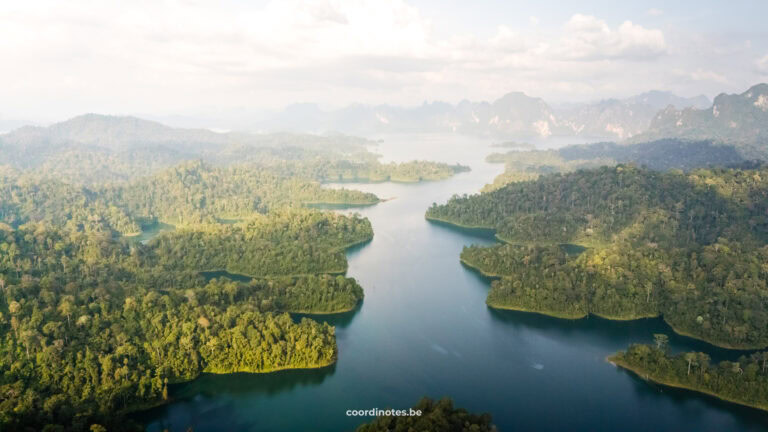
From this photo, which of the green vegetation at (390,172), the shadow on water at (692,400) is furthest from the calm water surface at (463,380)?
the green vegetation at (390,172)

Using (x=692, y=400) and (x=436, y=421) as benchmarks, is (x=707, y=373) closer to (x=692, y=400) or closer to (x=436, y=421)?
(x=692, y=400)

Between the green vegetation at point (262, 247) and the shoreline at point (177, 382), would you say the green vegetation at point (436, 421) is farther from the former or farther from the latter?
the green vegetation at point (262, 247)

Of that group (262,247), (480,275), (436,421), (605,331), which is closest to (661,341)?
(605,331)

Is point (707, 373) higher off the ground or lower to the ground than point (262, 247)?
lower

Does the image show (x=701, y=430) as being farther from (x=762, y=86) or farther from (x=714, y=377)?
(x=762, y=86)

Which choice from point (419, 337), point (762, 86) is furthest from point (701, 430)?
point (762, 86)

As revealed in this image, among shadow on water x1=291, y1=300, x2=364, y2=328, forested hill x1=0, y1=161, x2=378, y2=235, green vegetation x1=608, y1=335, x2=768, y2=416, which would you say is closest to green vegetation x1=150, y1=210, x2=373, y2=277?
shadow on water x1=291, y1=300, x2=364, y2=328

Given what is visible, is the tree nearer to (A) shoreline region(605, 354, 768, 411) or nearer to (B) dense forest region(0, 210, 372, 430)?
(A) shoreline region(605, 354, 768, 411)
